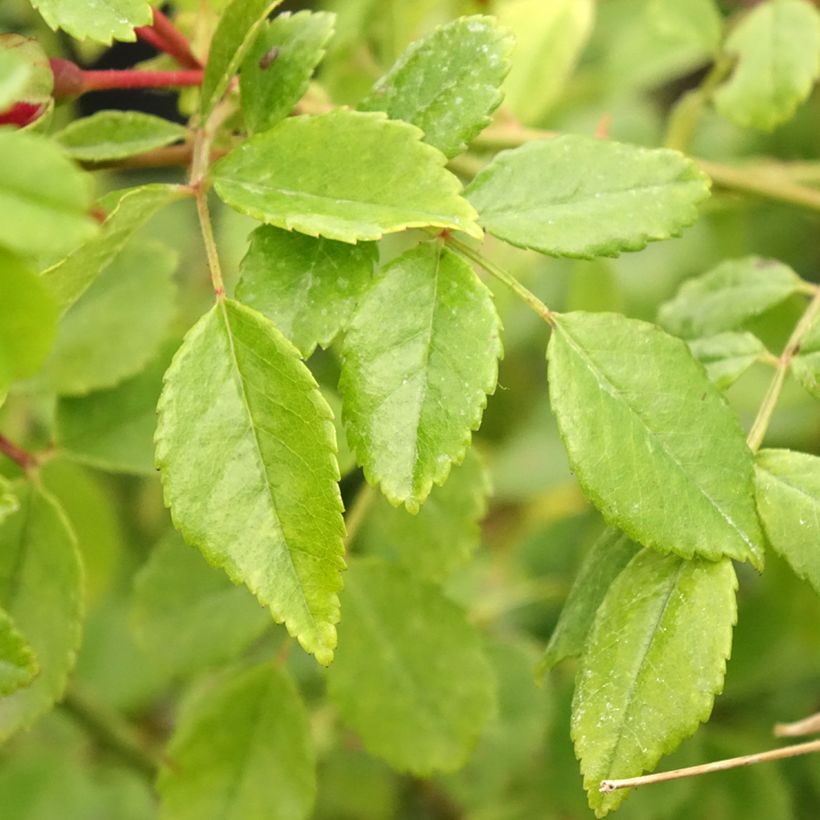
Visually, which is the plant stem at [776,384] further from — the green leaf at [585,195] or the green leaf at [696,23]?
the green leaf at [696,23]

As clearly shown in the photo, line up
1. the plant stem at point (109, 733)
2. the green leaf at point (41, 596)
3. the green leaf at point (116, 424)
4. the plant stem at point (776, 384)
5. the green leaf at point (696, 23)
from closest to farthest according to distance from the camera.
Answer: the plant stem at point (776, 384) → the green leaf at point (41, 596) → the green leaf at point (116, 424) → the green leaf at point (696, 23) → the plant stem at point (109, 733)

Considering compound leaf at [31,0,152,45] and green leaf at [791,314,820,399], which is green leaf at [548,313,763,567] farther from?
compound leaf at [31,0,152,45]

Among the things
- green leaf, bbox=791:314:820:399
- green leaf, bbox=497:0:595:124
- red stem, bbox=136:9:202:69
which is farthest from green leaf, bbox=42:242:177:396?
green leaf, bbox=791:314:820:399

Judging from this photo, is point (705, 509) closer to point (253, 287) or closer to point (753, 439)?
point (753, 439)

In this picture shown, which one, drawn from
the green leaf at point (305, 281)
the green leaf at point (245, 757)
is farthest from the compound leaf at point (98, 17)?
the green leaf at point (245, 757)

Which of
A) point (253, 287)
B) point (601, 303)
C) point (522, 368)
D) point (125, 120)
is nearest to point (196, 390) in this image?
point (253, 287)
